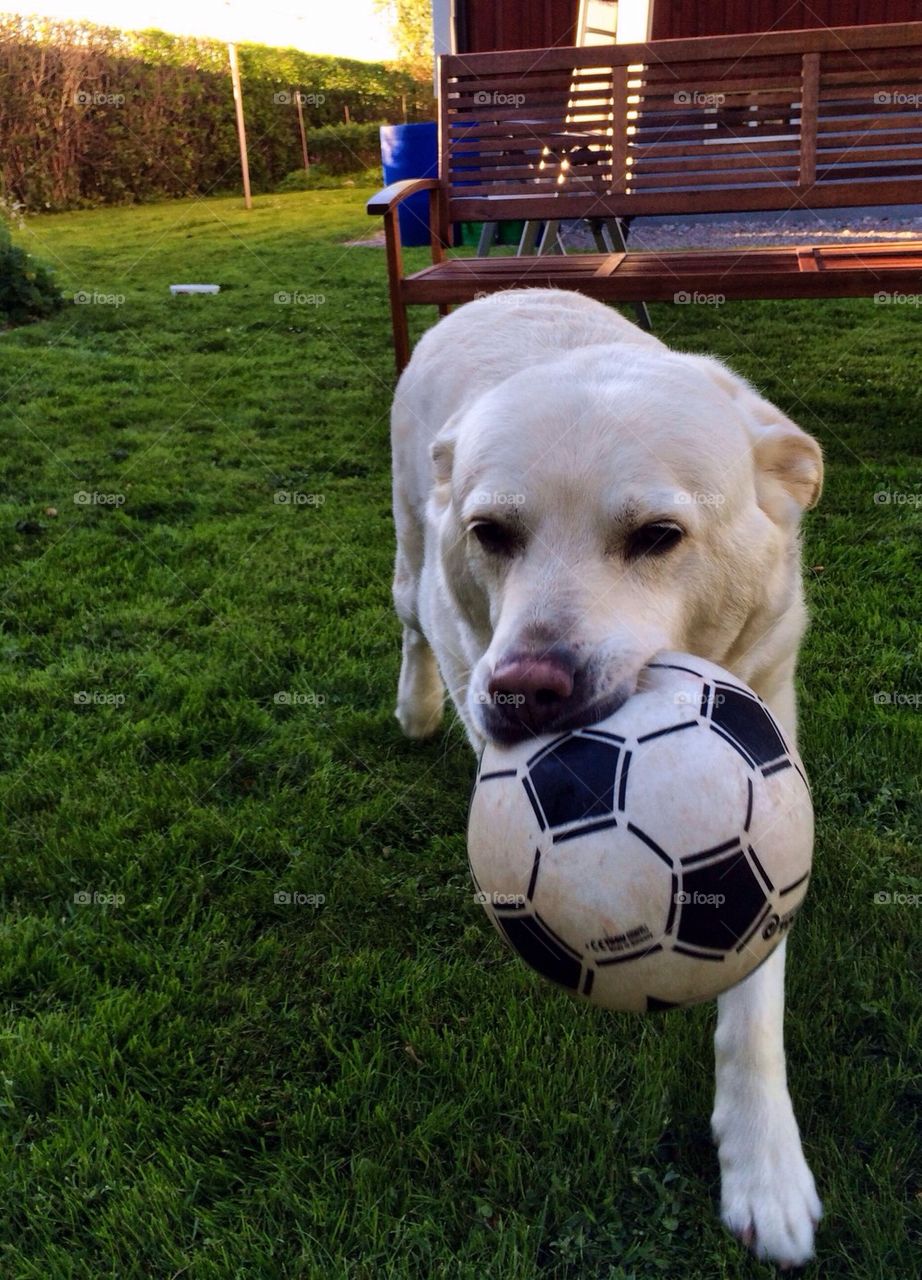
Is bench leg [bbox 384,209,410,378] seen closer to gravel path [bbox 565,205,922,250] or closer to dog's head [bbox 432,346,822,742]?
dog's head [bbox 432,346,822,742]

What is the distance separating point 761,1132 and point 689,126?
6.97 meters

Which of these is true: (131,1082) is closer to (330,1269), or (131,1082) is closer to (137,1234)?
(137,1234)

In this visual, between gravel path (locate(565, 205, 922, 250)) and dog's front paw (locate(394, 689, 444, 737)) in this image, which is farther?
gravel path (locate(565, 205, 922, 250))

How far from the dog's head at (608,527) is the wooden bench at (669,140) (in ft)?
12.7

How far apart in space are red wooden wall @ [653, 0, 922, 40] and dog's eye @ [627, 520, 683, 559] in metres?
13.6

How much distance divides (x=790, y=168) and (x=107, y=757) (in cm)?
593

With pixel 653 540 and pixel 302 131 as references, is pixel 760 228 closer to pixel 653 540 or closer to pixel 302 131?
pixel 302 131

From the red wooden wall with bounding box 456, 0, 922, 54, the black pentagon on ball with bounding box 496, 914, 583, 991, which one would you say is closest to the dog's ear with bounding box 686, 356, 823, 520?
the black pentagon on ball with bounding box 496, 914, 583, 991

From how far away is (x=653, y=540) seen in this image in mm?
2160

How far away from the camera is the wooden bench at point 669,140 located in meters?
6.47

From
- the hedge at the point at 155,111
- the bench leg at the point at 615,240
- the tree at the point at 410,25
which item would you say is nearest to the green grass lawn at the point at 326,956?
the bench leg at the point at 615,240

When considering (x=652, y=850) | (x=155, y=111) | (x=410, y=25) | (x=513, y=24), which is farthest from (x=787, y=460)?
(x=410, y=25)

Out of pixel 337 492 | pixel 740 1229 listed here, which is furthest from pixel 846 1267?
pixel 337 492

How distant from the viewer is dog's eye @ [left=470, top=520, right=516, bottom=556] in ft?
7.42
